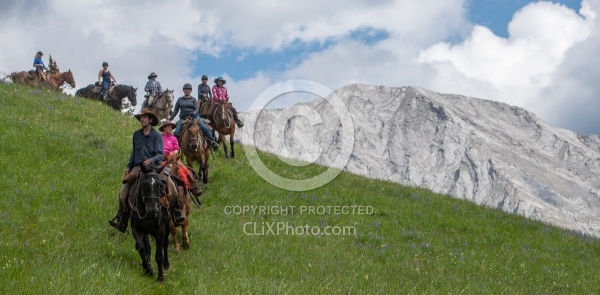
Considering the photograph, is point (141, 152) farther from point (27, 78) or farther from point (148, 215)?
point (27, 78)

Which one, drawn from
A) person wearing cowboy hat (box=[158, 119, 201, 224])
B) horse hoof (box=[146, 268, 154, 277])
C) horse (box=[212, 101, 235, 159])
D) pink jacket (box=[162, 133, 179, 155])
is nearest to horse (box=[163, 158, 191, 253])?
person wearing cowboy hat (box=[158, 119, 201, 224])

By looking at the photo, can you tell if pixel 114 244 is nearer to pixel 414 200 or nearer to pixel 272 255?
pixel 272 255

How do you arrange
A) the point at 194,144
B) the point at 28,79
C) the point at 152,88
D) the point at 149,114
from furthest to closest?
the point at 28,79 → the point at 152,88 → the point at 194,144 → the point at 149,114

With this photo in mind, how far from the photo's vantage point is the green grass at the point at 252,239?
9938 millimetres

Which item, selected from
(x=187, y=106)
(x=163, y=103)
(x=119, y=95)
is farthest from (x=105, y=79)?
(x=187, y=106)

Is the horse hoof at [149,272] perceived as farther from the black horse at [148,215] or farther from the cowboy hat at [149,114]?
the cowboy hat at [149,114]

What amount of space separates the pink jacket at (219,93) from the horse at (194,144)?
19.0 feet

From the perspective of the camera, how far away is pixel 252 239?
46.9 ft

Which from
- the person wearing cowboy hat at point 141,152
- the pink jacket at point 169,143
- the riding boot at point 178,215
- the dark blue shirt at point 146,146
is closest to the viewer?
the person wearing cowboy hat at point 141,152

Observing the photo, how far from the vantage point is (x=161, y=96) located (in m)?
29.1

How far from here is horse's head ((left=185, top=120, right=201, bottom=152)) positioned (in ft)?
62.8

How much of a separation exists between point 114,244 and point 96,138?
36.4ft

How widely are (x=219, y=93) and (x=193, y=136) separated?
274 inches

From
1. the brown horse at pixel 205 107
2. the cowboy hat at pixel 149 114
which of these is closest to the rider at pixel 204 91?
the brown horse at pixel 205 107
